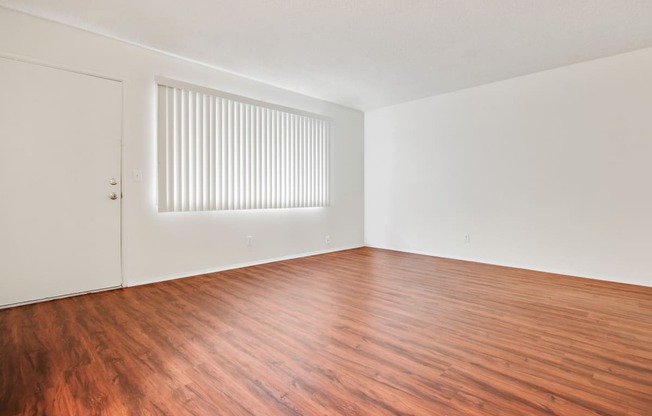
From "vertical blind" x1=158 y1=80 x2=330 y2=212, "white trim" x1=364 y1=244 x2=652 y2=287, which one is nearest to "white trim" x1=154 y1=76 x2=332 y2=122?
"vertical blind" x1=158 y1=80 x2=330 y2=212

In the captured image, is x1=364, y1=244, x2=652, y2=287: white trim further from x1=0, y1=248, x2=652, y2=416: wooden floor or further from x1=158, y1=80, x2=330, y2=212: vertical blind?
x1=158, y1=80, x2=330, y2=212: vertical blind

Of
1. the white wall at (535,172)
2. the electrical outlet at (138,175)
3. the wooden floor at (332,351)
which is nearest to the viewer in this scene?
the wooden floor at (332,351)

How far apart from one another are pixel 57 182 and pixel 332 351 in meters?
2.93

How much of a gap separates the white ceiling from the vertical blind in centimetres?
50

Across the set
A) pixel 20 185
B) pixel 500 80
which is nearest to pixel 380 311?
pixel 20 185

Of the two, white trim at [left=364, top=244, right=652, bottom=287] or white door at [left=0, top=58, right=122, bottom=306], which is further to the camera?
white trim at [left=364, top=244, right=652, bottom=287]

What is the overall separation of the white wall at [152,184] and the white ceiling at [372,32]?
176 mm

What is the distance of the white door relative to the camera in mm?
2740

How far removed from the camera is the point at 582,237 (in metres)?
3.81

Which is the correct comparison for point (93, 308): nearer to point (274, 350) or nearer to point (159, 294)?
point (159, 294)

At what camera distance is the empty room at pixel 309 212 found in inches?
67.2

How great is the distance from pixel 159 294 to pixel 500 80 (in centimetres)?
490

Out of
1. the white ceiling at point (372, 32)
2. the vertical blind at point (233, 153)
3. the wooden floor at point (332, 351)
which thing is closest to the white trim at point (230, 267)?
the wooden floor at point (332, 351)

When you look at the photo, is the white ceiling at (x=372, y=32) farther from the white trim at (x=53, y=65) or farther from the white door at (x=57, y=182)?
the white door at (x=57, y=182)
